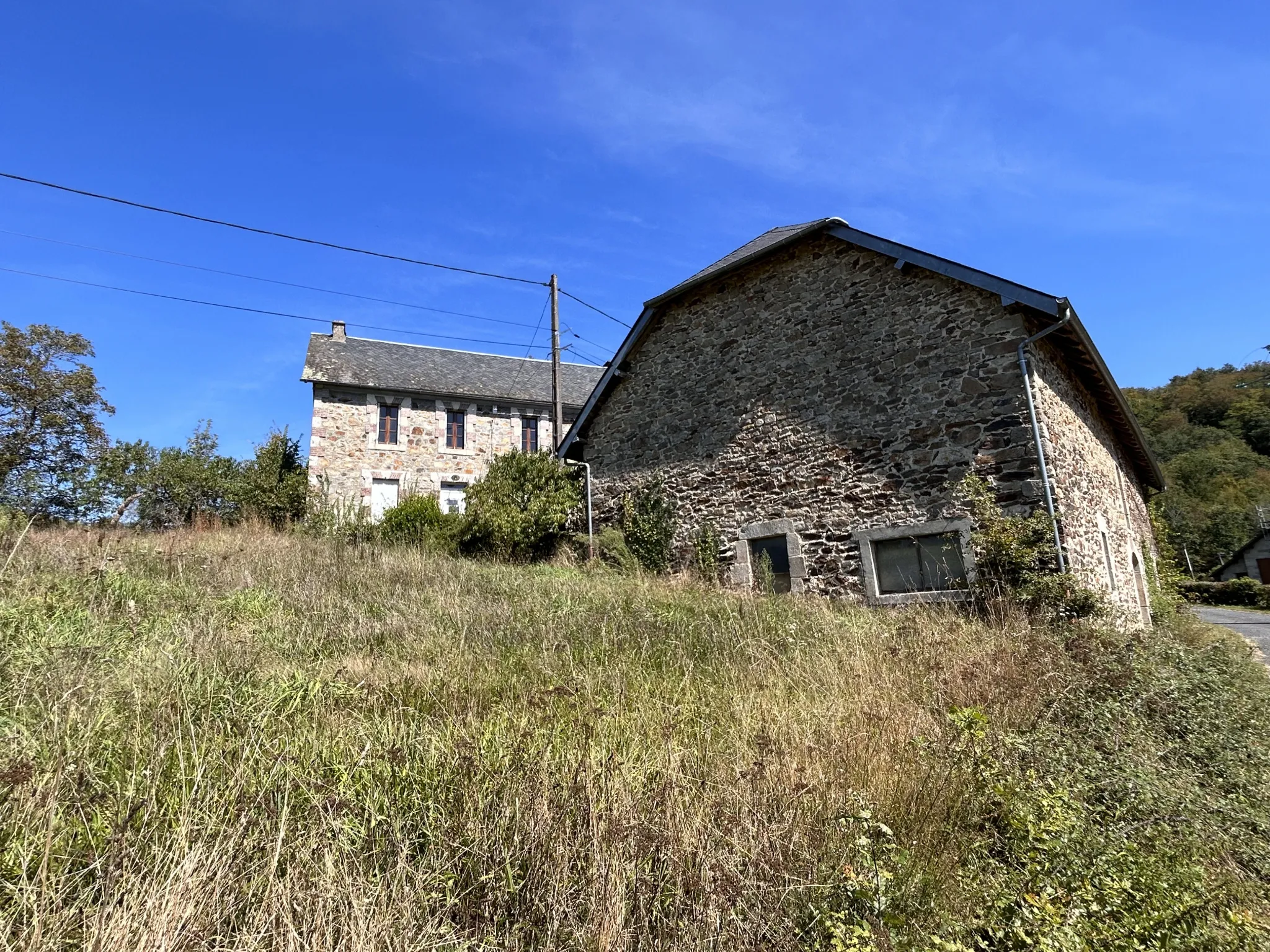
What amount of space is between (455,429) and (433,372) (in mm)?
2512

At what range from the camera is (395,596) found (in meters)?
6.88

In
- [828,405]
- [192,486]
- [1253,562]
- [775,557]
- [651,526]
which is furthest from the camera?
[1253,562]

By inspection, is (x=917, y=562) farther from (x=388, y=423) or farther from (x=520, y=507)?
(x=388, y=423)

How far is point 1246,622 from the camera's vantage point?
22.0 meters

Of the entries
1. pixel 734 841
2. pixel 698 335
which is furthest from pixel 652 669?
pixel 698 335

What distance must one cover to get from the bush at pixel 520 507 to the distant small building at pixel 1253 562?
155ft

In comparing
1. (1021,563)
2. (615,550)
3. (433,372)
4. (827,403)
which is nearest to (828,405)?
(827,403)

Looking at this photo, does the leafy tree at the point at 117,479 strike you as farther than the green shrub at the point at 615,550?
Yes

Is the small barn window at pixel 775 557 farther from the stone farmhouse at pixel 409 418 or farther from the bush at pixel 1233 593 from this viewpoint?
the bush at pixel 1233 593

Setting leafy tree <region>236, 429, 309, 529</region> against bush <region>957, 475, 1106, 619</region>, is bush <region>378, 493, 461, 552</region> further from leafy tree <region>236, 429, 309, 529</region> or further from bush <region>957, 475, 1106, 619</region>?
bush <region>957, 475, 1106, 619</region>

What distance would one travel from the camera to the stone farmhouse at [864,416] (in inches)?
340

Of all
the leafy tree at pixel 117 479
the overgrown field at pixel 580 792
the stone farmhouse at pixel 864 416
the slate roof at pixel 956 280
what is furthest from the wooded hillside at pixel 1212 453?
the leafy tree at pixel 117 479

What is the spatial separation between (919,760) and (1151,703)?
3446 millimetres

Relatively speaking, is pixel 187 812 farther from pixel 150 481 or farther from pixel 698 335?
pixel 150 481
